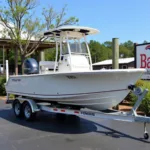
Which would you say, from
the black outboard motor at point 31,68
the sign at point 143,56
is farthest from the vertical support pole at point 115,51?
the black outboard motor at point 31,68

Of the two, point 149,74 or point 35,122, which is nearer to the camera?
point 35,122

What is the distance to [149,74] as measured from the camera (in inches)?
493

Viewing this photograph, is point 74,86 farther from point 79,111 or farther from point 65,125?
point 65,125

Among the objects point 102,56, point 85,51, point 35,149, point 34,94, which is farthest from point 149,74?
point 102,56

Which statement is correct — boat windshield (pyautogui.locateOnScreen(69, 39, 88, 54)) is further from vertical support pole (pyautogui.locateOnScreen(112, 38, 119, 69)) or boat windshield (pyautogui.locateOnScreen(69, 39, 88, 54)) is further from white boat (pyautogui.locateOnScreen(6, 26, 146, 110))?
vertical support pole (pyautogui.locateOnScreen(112, 38, 119, 69))

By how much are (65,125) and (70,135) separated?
52.2 inches

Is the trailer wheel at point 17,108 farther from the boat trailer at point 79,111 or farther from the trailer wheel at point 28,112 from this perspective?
the trailer wheel at point 28,112

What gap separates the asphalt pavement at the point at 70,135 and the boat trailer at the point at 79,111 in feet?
1.24

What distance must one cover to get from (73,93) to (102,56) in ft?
320

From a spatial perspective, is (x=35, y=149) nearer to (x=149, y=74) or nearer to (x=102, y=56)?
(x=149, y=74)

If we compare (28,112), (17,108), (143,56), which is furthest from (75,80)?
(143,56)

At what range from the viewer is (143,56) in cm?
1305

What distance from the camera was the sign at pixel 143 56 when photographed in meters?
12.8

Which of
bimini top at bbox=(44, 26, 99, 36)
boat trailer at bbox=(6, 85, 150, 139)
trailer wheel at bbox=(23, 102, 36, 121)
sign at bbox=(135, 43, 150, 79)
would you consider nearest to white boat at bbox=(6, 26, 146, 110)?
bimini top at bbox=(44, 26, 99, 36)
